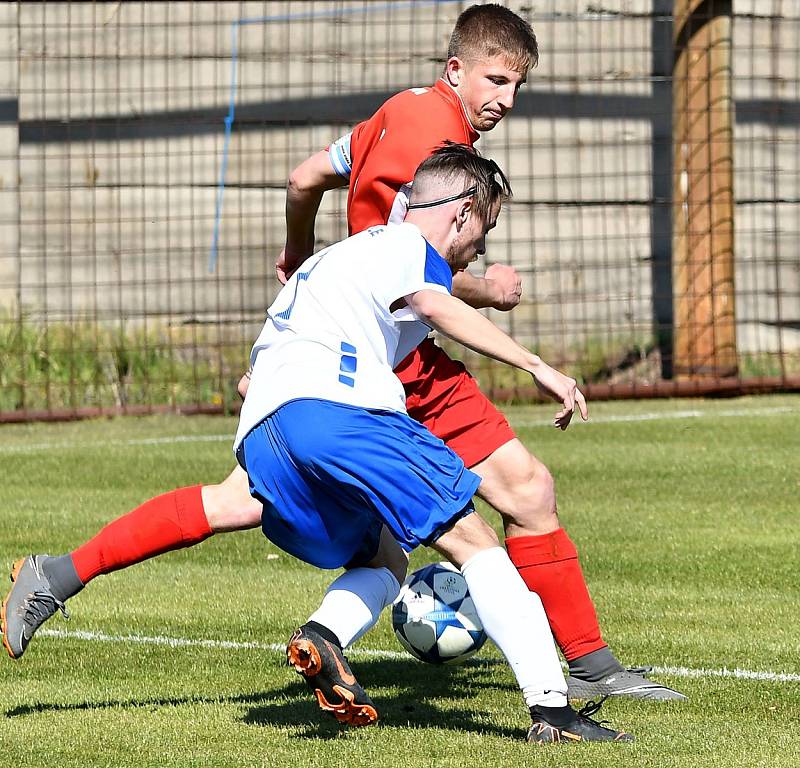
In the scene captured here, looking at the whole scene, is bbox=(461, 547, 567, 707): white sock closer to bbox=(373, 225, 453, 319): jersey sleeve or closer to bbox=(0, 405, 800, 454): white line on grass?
bbox=(373, 225, 453, 319): jersey sleeve

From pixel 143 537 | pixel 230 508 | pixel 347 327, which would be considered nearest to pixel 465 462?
pixel 230 508

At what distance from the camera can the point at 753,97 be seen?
Result: 1408cm

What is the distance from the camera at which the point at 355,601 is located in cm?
417

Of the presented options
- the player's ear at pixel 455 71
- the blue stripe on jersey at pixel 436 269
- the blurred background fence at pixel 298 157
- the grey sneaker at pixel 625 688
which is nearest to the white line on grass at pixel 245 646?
the grey sneaker at pixel 625 688

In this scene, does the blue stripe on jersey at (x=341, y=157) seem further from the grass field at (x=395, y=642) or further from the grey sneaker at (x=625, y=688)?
the grey sneaker at (x=625, y=688)

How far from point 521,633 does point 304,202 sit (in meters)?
1.88

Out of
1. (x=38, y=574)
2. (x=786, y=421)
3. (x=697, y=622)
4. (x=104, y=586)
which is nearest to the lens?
(x=38, y=574)

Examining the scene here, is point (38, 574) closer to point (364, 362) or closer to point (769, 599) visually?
point (364, 362)

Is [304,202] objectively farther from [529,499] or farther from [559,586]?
[559,586]

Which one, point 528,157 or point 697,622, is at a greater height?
point 528,157

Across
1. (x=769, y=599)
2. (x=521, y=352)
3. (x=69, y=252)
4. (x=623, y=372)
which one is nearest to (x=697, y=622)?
(x=769, y=599)

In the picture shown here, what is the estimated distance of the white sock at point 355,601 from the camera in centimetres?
409

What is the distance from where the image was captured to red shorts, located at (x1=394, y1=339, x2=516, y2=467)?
473cm

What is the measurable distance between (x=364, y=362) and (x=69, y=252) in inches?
391
